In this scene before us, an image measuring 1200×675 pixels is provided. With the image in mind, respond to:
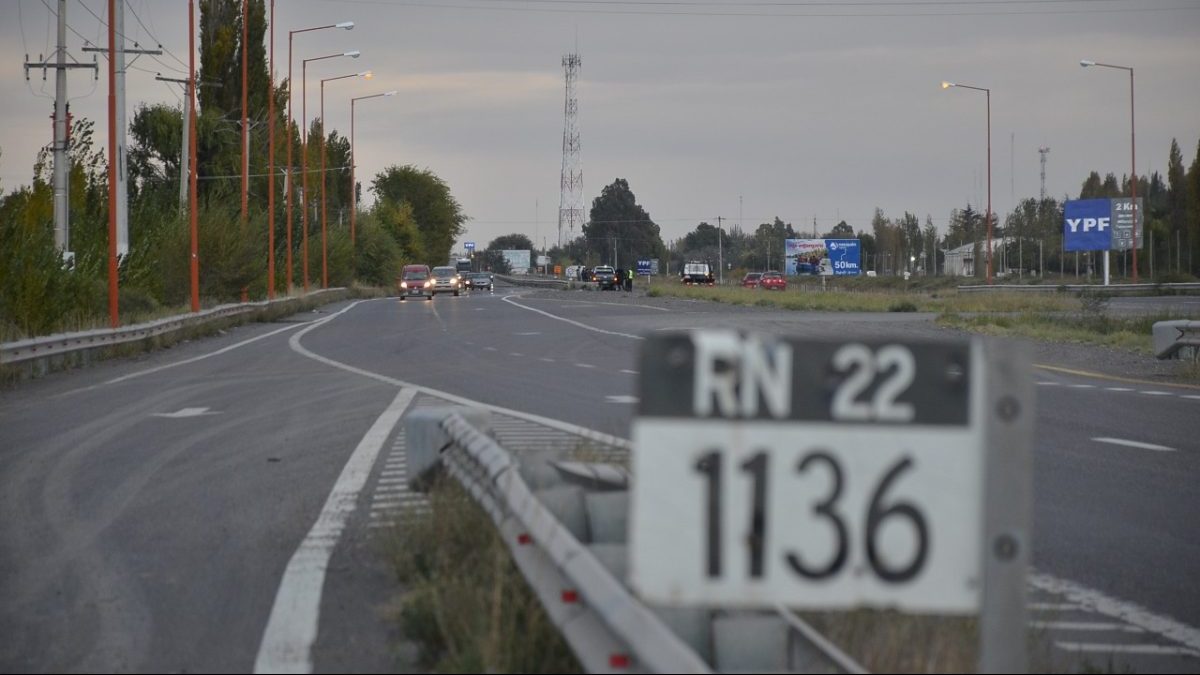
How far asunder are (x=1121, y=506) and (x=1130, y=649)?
414cm

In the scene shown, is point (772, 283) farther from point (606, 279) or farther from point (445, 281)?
point (445, 281)

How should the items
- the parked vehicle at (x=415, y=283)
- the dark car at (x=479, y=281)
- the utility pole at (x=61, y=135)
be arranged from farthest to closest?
1. the dark car at (x=479, y=281)
2. the parked vehicle at (x=415, y=283)
3. the utility pole at (x=61, y=135)

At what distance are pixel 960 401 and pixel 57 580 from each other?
5.67m

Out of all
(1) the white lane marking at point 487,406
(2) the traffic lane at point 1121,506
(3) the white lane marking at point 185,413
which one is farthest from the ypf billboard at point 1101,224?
(3) the white lane marking at point 185,413

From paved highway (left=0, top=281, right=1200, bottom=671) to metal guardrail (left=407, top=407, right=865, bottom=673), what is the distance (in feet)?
2.63

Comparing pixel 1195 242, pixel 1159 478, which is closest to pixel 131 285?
pixel 1159 478

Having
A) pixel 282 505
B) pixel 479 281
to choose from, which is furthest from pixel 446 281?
pixel 282 505

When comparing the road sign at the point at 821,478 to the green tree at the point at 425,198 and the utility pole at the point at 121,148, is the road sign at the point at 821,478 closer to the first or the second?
the utility pole at the point at 121,148

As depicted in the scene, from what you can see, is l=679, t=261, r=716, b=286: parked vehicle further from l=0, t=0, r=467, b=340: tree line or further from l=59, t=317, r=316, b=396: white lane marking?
l=59, t=317, r=316, b=396: white lane marking

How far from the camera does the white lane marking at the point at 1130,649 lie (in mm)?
6805

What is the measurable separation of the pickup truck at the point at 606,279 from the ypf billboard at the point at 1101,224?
34774mm

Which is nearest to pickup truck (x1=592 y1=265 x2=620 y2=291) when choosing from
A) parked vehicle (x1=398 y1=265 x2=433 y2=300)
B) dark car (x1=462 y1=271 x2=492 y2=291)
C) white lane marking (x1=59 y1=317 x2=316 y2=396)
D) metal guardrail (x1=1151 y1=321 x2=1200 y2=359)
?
dark car (x1=462 y1=271 x2=492 y2=291)

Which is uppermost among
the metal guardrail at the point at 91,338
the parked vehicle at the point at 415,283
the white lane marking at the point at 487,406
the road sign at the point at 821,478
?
the parked vehicle at the point at 415,283

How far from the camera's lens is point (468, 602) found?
6.23 metres
